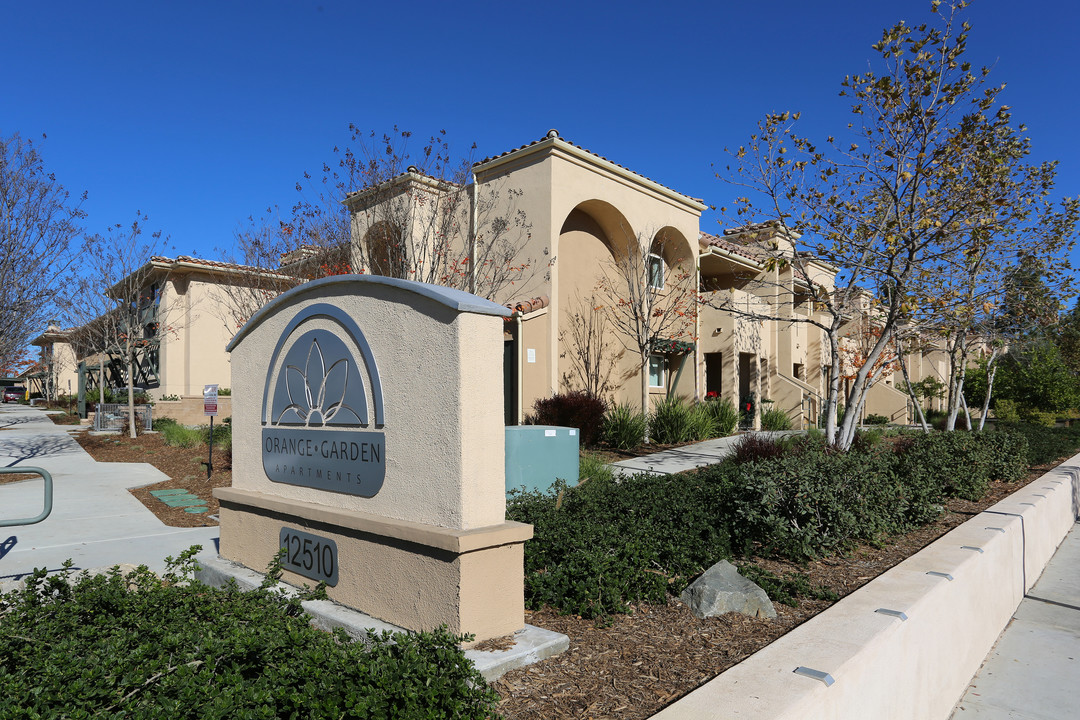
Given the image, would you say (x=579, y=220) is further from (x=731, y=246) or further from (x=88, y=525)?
(x=88, y=525)

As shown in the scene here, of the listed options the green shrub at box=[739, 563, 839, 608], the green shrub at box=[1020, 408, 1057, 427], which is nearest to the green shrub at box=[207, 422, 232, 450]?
the green shrub at box=[739, 563, 839, 608]

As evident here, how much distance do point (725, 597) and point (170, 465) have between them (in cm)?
1394

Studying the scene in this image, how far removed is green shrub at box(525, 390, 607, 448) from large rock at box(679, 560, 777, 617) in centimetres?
989

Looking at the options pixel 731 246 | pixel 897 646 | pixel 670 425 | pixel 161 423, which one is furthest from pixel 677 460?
pixel 161 423

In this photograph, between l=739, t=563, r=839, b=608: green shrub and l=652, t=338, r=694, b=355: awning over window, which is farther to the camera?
l=652, t=338, r=694, b=355: awning over window

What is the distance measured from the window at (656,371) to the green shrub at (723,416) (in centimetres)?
157

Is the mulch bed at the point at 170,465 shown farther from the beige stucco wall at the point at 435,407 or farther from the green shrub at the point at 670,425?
the green shrub at the point at 670,425

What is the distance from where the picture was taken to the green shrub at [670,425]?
16375 millimetres

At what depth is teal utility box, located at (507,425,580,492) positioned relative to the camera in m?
8.56

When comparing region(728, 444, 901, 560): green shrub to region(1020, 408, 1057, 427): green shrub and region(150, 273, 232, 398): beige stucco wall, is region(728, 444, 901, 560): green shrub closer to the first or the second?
region(150, 273, 232, 398): beige stucco wall

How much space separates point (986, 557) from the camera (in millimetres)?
5578

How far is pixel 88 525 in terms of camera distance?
934cm

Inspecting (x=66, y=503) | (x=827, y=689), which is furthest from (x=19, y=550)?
(x=827, y=689)

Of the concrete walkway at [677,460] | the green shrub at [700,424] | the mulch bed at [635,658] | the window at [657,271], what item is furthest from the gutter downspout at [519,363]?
the mulch bed at [635,658]
